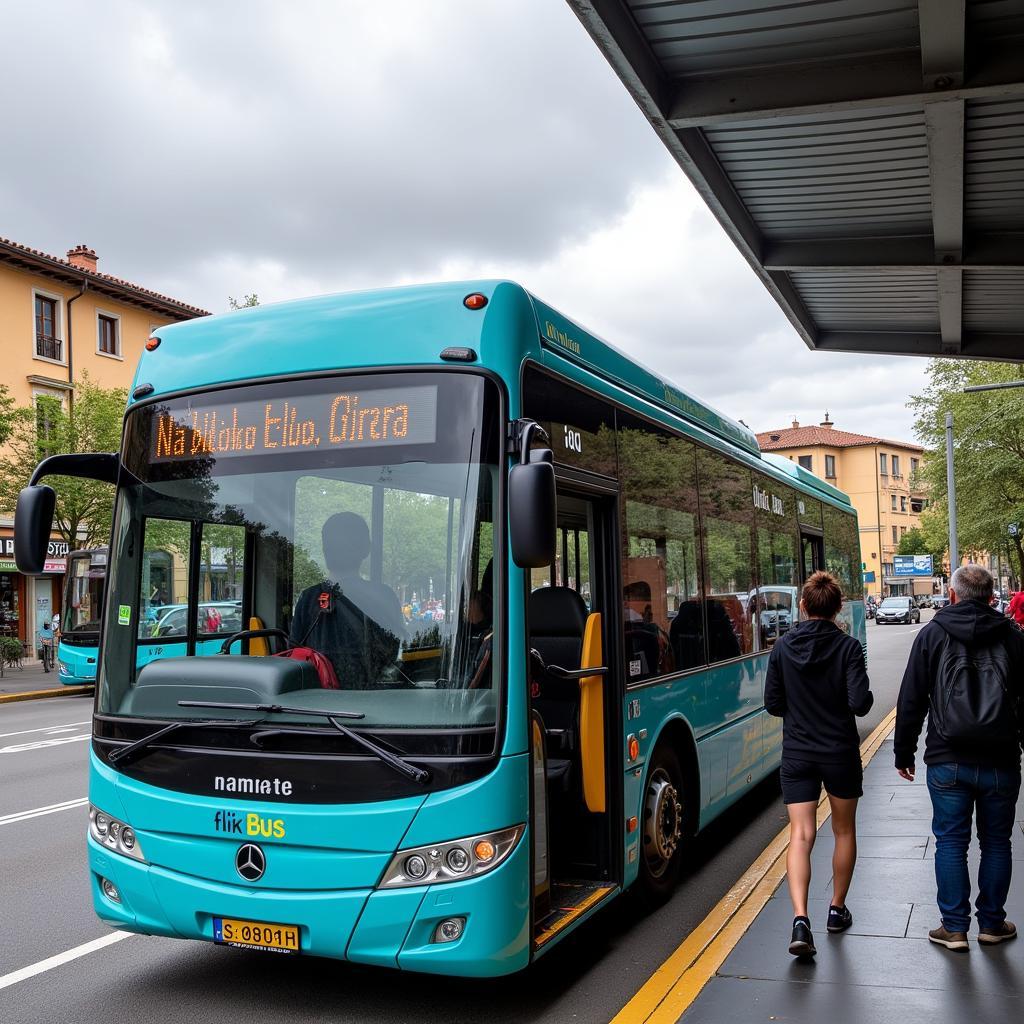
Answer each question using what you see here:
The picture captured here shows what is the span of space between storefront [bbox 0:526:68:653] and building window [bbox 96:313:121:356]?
7533 millimetres

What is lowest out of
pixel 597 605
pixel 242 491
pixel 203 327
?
pixel 597 605

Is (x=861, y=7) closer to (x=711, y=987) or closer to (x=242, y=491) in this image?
(x=242, y=491)

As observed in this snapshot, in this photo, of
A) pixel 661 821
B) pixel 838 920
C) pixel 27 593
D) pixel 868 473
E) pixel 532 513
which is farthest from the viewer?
pixel 868 473

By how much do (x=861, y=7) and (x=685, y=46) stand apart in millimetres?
1026

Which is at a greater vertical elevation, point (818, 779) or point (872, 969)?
point (818, 779)

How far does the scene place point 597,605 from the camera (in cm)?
582

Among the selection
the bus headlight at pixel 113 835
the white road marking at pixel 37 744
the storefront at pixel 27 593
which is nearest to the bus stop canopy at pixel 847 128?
the bus headlight at pixel 113 835

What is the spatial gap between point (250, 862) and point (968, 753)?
3.22 metres

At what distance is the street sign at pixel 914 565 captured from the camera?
278 feet

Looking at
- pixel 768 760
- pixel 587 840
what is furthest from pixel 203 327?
pixel 768 760

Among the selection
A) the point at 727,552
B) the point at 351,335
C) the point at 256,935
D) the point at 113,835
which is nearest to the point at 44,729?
the point at 727,552

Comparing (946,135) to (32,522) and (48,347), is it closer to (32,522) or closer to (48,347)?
(32,522)

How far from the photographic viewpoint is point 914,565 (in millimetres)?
85562

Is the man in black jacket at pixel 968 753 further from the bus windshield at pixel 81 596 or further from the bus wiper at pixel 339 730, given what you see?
the bus windshield at pixel 81 596
